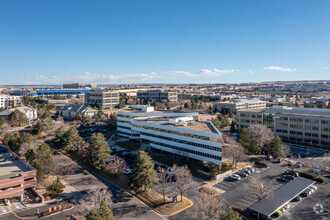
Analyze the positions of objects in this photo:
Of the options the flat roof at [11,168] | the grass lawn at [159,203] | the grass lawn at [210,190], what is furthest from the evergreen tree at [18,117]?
the grass lawn at [210,190]

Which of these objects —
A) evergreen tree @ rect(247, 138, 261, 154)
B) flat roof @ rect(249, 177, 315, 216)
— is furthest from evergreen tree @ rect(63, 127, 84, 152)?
flat roof @ rect(249, 177, 315, 216)

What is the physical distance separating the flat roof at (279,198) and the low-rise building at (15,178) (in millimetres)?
30415

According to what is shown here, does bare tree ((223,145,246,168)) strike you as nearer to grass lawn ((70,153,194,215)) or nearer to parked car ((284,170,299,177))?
parked car ((284,170,299,177))

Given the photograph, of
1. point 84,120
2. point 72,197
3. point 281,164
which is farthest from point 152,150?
point 84,120

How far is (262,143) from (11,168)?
49.4 m

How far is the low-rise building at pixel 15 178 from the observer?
3158 centimetres

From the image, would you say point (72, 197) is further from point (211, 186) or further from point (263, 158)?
point (263, 158)

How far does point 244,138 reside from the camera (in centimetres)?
5328

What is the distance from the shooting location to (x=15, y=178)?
32.3 metres

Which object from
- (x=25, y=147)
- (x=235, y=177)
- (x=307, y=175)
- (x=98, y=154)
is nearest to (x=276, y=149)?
(x=307, y=175)

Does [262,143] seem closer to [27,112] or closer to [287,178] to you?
[287,178]

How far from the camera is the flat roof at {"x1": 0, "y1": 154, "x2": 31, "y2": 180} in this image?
34391 millimetres

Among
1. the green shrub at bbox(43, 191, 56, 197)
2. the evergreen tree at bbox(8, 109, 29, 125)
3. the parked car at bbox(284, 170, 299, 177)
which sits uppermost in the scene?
the evergreen tree at bbox(8, 109, 29, 125)

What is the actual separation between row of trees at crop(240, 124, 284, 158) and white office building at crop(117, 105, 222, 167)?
29.2 ft
